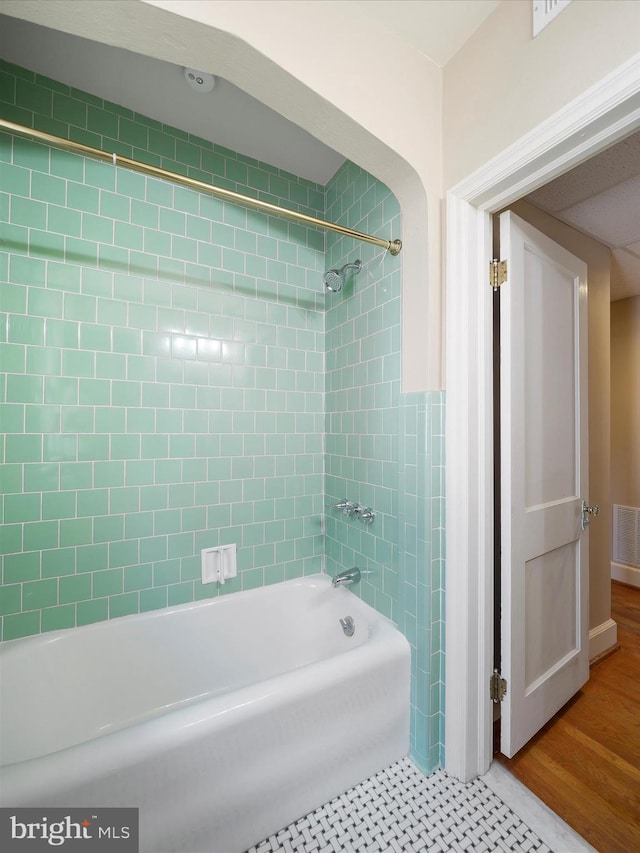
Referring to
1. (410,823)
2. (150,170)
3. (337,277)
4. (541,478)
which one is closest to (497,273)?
(337,277)

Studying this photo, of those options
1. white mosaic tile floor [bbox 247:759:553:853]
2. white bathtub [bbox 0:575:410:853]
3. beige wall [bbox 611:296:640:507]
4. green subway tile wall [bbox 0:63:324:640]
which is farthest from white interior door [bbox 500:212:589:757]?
beige wall [bbox 611:296:640:507]

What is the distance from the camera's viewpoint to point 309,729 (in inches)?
46.4

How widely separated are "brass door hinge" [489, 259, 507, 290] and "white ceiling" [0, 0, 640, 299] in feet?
2.30

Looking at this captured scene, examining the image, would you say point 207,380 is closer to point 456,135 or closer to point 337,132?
point 337,132

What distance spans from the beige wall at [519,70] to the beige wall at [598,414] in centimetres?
108

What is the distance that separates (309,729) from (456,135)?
2.09 metres

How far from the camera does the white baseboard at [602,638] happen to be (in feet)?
6.69

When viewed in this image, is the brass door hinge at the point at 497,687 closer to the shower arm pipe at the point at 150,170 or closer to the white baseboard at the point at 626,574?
the shower arm pipe at the point at 150,170

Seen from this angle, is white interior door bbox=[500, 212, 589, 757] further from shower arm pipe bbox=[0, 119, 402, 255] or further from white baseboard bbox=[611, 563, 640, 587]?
white baseboard bbox=[611, 563, 640, 587]

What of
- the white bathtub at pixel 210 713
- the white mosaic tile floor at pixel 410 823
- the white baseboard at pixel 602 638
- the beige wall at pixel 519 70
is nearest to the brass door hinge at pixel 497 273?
the beige wall at pixel 519 70

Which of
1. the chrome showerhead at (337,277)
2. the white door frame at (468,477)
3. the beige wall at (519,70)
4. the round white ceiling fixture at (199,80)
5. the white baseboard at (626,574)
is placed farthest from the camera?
the white baseboard at (626,574)

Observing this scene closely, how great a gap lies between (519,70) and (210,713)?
209 centimetres

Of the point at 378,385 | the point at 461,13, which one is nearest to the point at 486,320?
the point at 378,385

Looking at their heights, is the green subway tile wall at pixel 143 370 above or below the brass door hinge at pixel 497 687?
above
